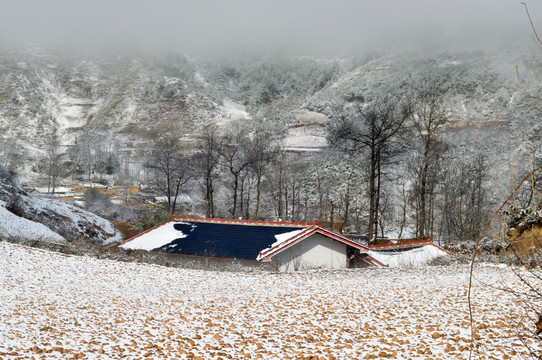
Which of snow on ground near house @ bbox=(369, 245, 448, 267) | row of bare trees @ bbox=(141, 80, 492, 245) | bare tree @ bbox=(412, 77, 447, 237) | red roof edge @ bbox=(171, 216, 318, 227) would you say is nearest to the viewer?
snow on ground near house @ bbox=(369, 245, 448, 267)

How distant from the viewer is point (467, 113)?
70.8 m

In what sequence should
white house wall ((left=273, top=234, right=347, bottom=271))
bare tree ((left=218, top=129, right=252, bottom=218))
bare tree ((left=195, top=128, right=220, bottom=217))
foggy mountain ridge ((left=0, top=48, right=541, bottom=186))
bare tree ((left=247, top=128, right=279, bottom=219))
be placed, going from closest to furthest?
white house wall ((left=273, top=234, right=347, bottom=271)) < bare tree ((left=218, top=129, right=252, bottom=218)) < bare tree ((left=195, top=128, right=220, bottom=217)) < bare tree ((left=247, top=128, right=279, bottom=219)) < foggy mountain ridge ((left=0, top=48, right=541, bottom=186))

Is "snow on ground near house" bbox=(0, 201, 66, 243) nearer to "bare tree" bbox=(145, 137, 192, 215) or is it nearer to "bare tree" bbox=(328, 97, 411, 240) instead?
"bare tree" bbox=(145, 137, 192, 215)

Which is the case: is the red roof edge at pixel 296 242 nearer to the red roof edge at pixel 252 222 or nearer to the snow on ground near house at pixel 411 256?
the red roof edge at pixel 252 222

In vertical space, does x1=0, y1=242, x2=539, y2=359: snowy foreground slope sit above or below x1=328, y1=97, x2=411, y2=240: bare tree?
below

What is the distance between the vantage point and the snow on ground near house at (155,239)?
23.1 meters

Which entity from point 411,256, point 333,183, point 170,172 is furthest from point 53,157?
point 411,256

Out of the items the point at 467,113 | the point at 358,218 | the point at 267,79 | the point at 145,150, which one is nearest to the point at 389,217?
the point at 358,218

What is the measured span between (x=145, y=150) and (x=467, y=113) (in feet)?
218

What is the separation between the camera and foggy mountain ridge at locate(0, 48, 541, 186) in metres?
69.7

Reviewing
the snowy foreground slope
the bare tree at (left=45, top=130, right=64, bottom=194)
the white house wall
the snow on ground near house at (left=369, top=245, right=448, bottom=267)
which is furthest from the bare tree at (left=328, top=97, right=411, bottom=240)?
the bare tree at (left=45, top=130, right=64, bottom=194)

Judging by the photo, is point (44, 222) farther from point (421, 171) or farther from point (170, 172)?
point (421, 171)

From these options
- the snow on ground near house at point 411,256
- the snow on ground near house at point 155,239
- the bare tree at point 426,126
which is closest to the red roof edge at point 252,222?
the snow on ground near house at point 155,239

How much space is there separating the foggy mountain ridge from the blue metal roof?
31602mm
